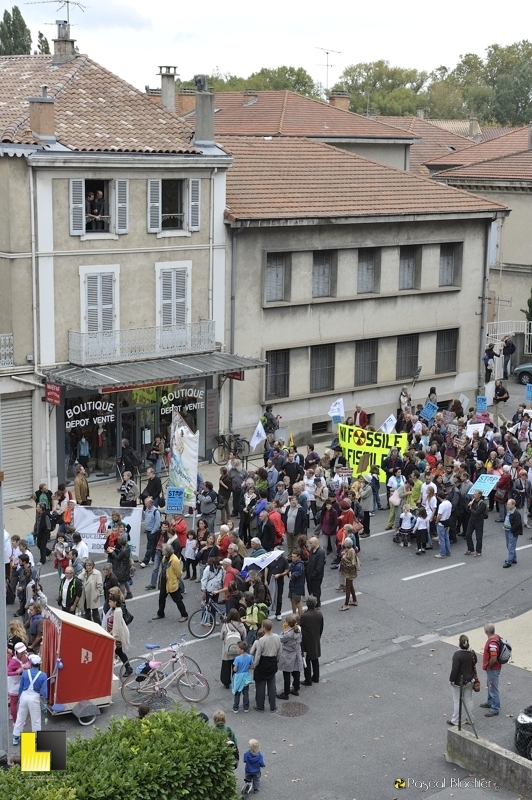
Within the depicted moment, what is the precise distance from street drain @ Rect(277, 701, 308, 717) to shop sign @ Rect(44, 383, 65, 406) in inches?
492

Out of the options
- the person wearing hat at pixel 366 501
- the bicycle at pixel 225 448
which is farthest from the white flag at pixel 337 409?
the person wearing hat at pixel 366 501

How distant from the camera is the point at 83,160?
2842cm

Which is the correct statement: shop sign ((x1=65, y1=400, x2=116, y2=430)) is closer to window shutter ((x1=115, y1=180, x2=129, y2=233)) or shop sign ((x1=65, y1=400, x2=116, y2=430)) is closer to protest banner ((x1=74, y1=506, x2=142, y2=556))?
window shutter ((x1=115, y1=180, x2=129, y2=233))

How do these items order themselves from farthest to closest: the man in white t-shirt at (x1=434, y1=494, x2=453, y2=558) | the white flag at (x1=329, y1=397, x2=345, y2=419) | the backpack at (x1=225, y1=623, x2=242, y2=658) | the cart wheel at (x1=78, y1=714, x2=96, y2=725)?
the white flag at (x1=329, y1=397, x2=345, y2=419) → the man in white t-shirt at (x1=434, y1=494, x2=453, y2=558) → the backpack at (x1=225, y1=623, x2=242, y2=658) → the cart wheel at (x1=78, y1=714, x2=96, y2=725)

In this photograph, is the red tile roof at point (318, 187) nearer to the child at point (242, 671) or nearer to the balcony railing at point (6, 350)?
the balcony railing at point (6, 350)

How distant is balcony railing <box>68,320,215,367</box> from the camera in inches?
1152

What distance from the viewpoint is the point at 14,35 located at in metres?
65.4

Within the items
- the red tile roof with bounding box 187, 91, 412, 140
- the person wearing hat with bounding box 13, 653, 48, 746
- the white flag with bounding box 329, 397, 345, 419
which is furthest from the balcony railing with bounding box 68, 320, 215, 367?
the red tile roof with bounding box 187, 91, 412, 140

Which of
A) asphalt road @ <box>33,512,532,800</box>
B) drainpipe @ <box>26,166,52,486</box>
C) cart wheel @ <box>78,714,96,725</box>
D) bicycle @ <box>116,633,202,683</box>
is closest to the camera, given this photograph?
asphalt road @ <box>33,512,532,800</box>

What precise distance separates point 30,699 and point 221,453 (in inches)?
663

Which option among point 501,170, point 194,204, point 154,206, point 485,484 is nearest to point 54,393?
point 154,206

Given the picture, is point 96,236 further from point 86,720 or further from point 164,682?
point 86,720

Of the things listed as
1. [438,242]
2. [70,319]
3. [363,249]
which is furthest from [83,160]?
[438,242]

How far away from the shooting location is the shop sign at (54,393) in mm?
28406
